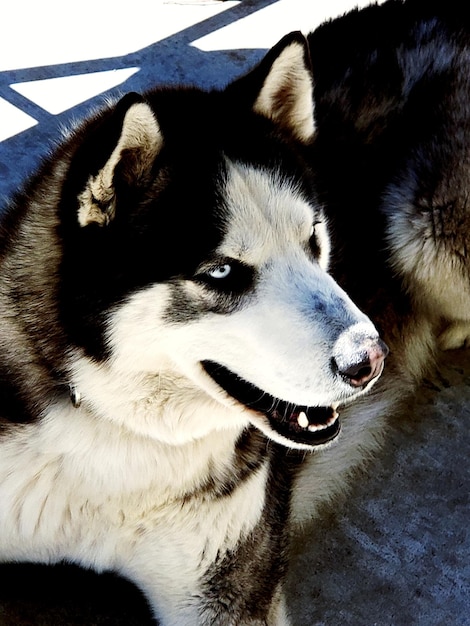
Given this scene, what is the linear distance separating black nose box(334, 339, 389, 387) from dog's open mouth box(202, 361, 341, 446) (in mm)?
255

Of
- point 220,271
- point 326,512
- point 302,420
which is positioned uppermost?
point 220,271

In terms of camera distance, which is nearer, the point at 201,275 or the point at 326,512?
the point at 201,275

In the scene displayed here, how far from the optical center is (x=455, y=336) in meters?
3.30

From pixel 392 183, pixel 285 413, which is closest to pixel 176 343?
pixel 285 413

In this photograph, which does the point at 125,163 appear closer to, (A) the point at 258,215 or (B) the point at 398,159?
(A) the point at 258,215

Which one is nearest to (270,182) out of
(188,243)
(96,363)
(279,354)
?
(188,243)

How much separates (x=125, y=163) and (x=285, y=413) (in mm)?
720

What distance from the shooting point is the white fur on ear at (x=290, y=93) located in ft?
6.86

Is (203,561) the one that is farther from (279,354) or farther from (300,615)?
(279,354)

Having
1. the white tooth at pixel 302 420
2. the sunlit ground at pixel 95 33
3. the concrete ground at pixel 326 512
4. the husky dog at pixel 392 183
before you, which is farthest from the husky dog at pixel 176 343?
the sunlit ground at pixel 95 33

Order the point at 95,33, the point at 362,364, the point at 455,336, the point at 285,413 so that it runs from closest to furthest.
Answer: the point at 362,364 < the point at 285,413 < the point at 455,336 < the point at 95,33

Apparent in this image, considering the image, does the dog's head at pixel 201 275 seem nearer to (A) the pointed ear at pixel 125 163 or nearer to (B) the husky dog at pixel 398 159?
(A) the pointed ear at pixel 125 163

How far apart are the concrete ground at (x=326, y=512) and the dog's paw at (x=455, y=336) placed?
52 millimetres

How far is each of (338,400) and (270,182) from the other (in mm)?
545
